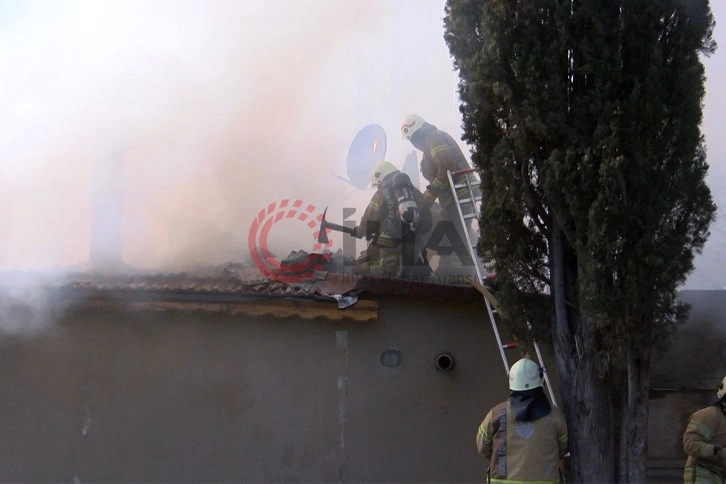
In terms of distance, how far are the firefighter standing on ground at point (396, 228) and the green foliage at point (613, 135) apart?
259cm

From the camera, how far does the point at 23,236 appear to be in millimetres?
8914

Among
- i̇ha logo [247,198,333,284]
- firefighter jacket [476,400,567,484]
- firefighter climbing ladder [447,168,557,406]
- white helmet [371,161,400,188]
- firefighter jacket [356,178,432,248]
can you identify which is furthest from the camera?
white helmet [371,161,400,188]

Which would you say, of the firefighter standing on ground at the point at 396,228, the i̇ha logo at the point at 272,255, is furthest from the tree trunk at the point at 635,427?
the i̇ha logo at the point at 272,255

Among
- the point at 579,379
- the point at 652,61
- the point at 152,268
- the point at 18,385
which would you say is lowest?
the point at 18,385

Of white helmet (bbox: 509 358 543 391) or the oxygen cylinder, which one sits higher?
the oxygen cylinder

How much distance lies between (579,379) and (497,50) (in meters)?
2.14

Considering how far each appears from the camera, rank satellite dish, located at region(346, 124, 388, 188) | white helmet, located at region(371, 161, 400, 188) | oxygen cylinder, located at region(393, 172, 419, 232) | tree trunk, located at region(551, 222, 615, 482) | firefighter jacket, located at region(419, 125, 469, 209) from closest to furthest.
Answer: tree trunk, located at region(551, 222, 615, 482)
oxygen cylinder, located at region(393, 172, 419, 232)
firefighter jacket, located at region(419, 125, 469, 209)
white helmet, located at region(371, 161, 400, 188)
satellite dish, located at region(346, 124, 388, 188)

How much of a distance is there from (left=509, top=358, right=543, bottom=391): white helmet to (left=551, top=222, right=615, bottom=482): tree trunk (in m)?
0.40

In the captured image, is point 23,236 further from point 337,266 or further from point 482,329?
point 482,329

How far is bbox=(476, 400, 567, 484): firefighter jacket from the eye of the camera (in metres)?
4.45

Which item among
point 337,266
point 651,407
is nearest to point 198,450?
point 337,266

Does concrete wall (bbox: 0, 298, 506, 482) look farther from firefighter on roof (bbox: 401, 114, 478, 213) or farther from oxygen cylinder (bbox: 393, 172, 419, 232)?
firefighter on roof (bbox: 401, 114, 478, 213)

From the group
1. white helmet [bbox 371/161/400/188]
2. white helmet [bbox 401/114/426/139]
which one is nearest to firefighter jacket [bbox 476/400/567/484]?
white helmet [bbox 371/161/400/188]

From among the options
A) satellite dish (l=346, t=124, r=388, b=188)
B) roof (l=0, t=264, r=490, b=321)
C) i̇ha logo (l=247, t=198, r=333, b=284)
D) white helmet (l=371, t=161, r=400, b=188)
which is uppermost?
satellite dish (l=346, t=124, r=388, b=188)
